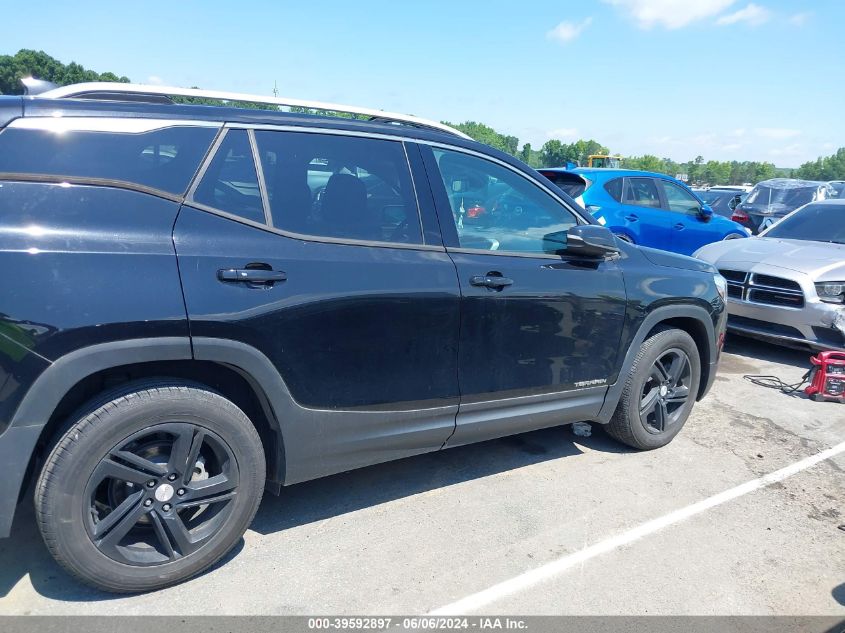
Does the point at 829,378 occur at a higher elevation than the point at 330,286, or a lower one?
lower

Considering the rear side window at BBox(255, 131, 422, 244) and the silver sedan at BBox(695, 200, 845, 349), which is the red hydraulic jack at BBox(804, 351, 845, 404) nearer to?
the silver sedan at BBox(695, 200, 845, 349)

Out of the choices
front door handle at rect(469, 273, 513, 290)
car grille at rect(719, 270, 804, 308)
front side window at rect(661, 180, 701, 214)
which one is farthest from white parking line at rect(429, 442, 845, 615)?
front side window at rect(661, 180, 701, 214)

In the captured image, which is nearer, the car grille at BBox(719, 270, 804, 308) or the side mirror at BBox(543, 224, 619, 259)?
the side mirror at BBox(543, 224, 619, 259)

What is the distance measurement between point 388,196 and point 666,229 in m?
7.36

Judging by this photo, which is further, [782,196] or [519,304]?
[782,196]

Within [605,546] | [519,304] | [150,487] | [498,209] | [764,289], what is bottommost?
[605,546]

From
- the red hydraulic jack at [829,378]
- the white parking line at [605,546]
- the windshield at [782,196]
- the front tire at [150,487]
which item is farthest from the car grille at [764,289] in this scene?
the windshield at [782,196]

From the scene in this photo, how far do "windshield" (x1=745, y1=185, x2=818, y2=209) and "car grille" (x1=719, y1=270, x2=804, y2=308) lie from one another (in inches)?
352

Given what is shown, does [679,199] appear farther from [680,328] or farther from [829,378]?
[680,328]

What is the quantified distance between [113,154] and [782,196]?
15.2m

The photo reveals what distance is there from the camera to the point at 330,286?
2.71m

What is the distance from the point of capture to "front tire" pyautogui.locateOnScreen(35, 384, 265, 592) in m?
2.31

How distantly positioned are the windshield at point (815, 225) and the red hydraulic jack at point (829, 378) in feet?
7.70

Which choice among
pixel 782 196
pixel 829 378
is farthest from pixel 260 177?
pixel 782 196
